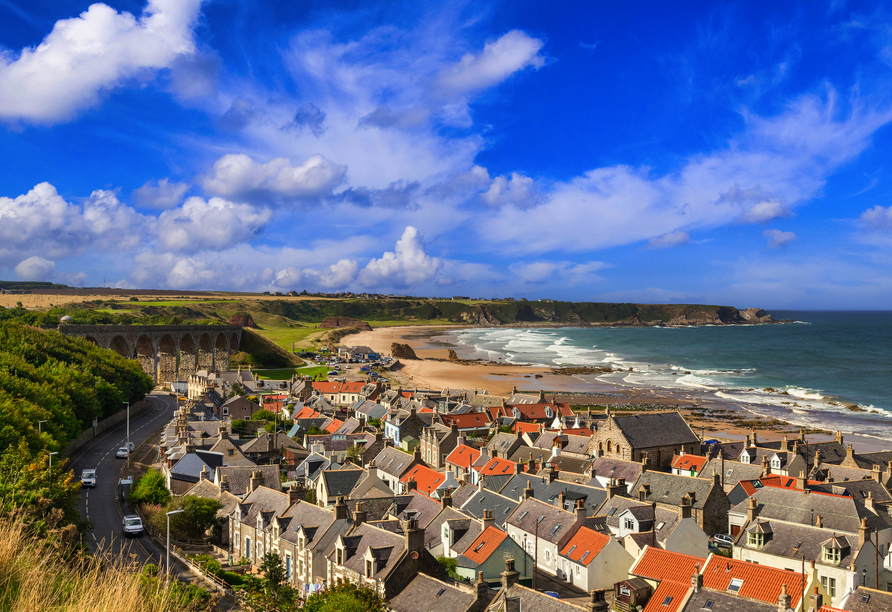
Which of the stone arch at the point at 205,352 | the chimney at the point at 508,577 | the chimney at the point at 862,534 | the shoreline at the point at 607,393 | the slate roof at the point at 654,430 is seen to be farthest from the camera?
the stone arch at the point at 205,352

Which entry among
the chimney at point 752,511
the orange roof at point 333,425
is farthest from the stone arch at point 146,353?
the chimney at point 752,511

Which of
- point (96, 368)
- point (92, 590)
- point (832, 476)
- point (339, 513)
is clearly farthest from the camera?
point (96, 368)

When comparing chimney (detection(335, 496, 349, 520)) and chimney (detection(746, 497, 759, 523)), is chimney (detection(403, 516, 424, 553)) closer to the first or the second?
chimney (detection(335, 496, 349, 520))

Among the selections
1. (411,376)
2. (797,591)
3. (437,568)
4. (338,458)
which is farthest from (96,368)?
(797,591)

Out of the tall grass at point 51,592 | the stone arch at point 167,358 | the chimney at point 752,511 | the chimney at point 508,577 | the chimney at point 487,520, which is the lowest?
the stone arch at point 167,358

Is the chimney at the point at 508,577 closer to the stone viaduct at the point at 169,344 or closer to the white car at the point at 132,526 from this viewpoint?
the white car at the point at 132,526

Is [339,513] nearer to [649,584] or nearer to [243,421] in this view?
[649,584]

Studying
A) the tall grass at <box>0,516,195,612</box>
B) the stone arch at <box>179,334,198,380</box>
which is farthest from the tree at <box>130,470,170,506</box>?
the stone arch at <box>179,334,198,380</box>
